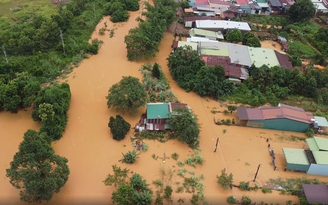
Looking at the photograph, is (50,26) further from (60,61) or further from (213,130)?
(213,130)

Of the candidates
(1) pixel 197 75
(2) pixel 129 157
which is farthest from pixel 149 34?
(2) pixel 129 157

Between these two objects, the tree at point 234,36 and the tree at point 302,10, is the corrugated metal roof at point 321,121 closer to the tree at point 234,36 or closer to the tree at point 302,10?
the tree at point 234,36

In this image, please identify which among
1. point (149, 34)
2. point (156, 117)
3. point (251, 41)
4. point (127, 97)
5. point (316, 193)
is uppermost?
point (149, 34)

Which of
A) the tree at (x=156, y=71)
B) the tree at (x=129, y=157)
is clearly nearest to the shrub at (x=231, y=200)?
the tree at (x=129, y=157)

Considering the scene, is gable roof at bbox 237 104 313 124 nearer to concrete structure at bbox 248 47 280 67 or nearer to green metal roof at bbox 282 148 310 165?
green metal roof at bbox 282 148 310 165

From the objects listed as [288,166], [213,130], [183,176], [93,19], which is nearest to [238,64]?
[213,130]

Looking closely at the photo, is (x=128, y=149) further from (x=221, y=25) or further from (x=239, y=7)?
(x=239, y=7)
